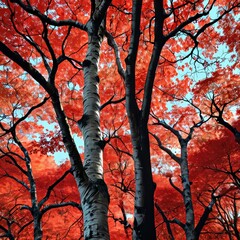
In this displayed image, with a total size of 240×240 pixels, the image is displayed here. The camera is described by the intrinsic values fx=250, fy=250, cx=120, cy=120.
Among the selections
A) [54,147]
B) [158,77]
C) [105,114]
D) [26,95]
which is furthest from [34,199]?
[158,77]

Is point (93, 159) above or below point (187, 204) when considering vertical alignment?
below

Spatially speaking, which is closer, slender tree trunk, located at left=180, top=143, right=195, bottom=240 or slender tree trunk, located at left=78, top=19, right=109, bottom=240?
slender tree trunk, located at left=78, top=19, right=109, bottom=240

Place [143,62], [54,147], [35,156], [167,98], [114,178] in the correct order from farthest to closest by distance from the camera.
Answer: [35,156], [114,178], [167,98], [54,147], [143,62]

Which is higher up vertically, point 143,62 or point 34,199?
point 143,62

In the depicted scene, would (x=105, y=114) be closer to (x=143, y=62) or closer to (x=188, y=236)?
(x=143, y=62)

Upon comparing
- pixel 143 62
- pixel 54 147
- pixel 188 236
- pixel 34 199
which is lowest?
pixel 188 236

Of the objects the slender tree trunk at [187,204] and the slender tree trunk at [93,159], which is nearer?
the slender tree trunk at [93,159]

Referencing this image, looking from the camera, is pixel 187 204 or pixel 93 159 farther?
pixel 187 204

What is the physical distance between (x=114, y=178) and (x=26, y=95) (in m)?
6.40

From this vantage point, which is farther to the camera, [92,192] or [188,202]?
[188,202]

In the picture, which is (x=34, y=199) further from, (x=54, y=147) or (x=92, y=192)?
(x=92, y=192)

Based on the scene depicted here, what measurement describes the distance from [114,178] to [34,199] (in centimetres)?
614

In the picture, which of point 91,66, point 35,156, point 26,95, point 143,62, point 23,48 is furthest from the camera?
point 35,156

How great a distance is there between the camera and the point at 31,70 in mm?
2590
